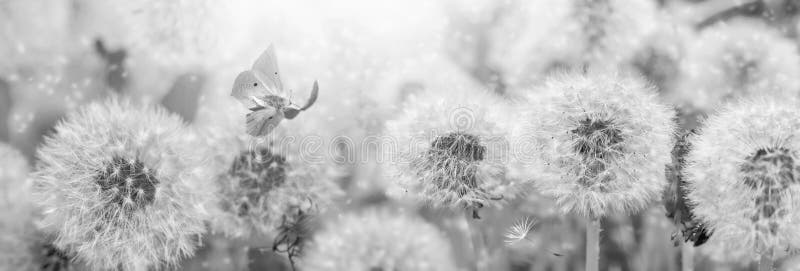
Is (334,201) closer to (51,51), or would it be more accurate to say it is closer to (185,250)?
(185,250)

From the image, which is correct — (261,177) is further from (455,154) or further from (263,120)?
(455,154)

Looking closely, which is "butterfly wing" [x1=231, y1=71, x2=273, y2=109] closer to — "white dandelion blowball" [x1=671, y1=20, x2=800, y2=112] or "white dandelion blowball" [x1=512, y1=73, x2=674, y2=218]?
"white dandelion blowball" [x1=512, y1=73, x2=674, y2=218]

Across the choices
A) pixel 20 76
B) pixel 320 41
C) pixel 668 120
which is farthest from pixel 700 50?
pixel 20 76

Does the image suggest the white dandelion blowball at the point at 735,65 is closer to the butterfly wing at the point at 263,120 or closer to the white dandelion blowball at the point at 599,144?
the white dandelion blowball at the point at 599,144

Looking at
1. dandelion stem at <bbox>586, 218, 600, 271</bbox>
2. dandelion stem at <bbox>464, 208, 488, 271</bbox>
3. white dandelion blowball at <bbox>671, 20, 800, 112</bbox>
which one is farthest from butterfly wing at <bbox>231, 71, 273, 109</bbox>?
white dandelion blowball at <bbox>671, 20, 800, 112</bbox>

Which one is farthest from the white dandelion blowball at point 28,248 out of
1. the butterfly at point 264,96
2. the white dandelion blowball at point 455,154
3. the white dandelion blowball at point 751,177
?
the white dandelion blowball at point 751,177
